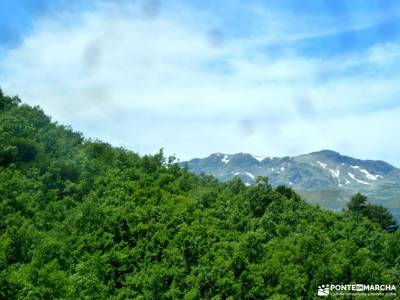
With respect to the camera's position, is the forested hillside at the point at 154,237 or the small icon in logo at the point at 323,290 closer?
the forested hillside at the point at 154,237

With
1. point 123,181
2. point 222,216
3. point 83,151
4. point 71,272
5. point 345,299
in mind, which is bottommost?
point 345,299

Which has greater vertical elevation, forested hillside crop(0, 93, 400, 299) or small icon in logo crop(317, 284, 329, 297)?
forested hillside crop(0, 93, 400, 299)

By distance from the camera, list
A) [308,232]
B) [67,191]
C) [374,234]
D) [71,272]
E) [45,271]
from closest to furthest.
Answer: [45,271] → [71,272] → [308,232] → [67,191] → [374,234]

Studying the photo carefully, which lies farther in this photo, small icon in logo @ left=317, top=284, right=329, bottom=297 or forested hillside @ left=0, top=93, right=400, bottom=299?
small icon in logo @ left=317, top=284, right=329, bottom=297

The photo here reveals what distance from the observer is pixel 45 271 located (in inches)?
1912

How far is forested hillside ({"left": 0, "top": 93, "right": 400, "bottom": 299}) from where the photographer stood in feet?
188

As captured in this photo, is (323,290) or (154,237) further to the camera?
(154,237)

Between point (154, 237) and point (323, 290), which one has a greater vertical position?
point (154, 237)

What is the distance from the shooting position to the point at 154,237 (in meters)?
66.6

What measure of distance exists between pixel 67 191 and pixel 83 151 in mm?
21530

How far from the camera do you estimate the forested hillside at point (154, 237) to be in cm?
5716

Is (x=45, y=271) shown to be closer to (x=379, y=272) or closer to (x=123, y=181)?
(x=123, y=181)

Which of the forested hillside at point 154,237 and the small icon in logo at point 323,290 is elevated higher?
the forested hillside at point 154,237

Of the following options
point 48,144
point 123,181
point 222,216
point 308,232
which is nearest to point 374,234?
point 308,232
